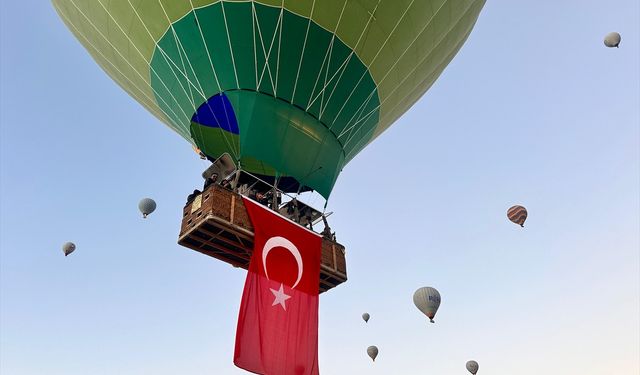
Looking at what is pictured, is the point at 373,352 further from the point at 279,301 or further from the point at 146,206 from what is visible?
the point at 279,301

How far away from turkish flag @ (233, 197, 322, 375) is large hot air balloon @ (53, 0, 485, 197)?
1410mm

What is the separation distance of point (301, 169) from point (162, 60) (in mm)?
3092

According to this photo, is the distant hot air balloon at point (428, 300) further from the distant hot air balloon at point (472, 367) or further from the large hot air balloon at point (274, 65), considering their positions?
the large hot air balloon at point (274, 65)

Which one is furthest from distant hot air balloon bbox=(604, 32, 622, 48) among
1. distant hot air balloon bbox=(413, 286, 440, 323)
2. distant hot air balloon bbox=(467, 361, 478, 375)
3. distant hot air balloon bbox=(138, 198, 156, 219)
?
distant hot air balloon bbox=(138, 198, 156, 219)

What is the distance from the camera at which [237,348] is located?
712 centimetres

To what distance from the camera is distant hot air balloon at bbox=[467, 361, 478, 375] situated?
19.2m

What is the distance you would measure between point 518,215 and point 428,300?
3.82 meters

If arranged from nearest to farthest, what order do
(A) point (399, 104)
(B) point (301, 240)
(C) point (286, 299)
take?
(C) point (286, 299) → (B) point (301, 240) → (A) point (399, 104)

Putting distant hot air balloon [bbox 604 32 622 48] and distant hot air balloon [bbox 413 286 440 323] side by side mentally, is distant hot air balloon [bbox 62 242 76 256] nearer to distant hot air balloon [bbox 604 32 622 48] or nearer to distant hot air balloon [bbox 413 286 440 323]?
distant hot air balloon [bbox 413 286 440 323]

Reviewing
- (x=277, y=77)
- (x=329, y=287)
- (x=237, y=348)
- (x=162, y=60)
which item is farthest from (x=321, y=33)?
(x=237, y=348)

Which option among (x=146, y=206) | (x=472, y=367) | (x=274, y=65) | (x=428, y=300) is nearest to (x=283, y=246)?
(x=274, y=65)

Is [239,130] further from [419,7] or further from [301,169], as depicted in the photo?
[419,7]

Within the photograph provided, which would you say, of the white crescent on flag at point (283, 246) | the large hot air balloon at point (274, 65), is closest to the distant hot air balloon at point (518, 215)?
the large hot air balloon at point (274, 65)

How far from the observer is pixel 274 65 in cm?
916
